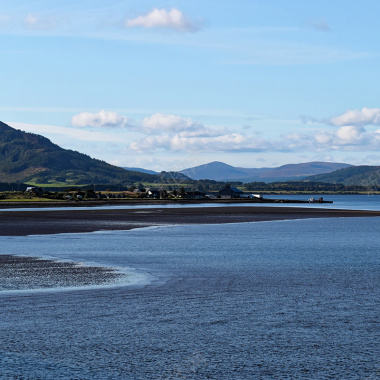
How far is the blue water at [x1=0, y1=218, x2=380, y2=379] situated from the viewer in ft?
56.3

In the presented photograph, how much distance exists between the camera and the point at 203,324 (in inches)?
864

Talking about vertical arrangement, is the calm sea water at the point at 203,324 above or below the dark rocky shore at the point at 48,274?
below

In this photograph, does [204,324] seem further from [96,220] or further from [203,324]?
[96,220]

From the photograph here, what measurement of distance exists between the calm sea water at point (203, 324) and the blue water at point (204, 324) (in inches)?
1.5

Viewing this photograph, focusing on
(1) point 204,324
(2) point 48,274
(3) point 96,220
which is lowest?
(1) point 204,324

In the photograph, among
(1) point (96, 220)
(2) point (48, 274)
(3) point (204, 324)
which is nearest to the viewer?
(3) point (204, 324)

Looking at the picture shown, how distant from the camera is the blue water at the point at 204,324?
56.3ft

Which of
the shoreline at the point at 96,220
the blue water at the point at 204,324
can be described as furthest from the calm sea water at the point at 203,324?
the shoreline at the point at 96,220

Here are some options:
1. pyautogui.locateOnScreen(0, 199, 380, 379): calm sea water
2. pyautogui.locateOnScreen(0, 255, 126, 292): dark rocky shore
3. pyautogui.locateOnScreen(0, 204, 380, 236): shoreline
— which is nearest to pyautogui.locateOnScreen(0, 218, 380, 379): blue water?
pyautogui.locateOnScreen(0, 199, 380, 379): calm sea water

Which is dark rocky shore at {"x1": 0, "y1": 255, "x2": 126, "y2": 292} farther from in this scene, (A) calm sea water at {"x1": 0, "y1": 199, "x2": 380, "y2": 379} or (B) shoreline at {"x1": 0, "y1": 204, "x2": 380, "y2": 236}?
(B) shoreline at {"x1": 0, "y1": 204, "x2": 380, "y2": 236}

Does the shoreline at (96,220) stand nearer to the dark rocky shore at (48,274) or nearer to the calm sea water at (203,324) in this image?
the dark rocky shore at (48,274)

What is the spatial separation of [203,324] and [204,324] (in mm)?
36

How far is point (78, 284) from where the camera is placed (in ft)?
100

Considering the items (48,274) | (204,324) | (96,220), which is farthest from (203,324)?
(96,220)
